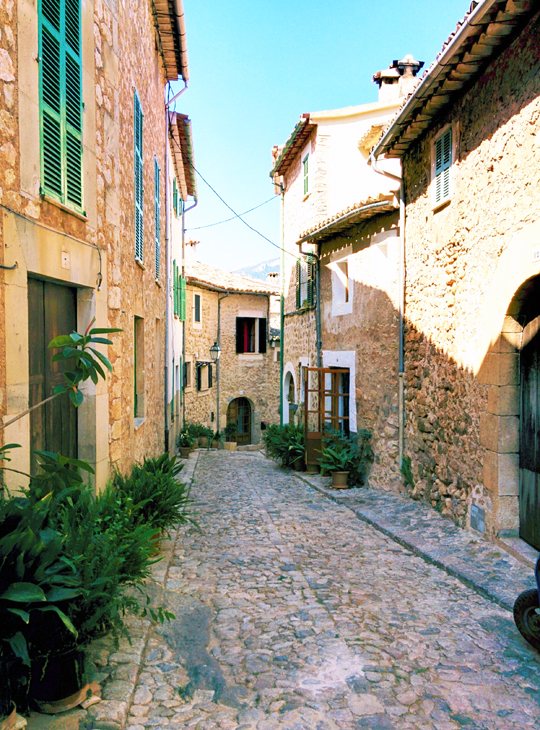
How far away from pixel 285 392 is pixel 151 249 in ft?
30.1

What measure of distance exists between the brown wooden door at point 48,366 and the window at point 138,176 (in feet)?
9.35

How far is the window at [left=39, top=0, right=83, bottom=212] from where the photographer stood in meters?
4.16

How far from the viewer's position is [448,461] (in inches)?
285

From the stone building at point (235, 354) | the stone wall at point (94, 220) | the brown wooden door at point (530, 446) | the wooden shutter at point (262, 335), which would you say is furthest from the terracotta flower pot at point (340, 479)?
the wooden shutter at point (262, 335)

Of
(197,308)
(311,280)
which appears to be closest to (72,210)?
(311,280)

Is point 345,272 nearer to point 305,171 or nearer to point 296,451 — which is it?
point 296,451

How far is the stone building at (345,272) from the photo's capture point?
9.80 metres

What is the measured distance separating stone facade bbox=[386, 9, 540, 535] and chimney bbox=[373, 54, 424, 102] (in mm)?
8026

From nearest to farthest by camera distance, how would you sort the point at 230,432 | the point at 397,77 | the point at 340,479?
the point at 340,479
the point at 397,77
the point at 230,432

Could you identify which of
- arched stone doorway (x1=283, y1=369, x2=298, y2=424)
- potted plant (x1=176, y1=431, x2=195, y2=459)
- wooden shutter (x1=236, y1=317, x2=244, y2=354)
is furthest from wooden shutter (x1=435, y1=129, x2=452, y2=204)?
wooden shutter (x1=236, y1=317, x2=244, y2=354)

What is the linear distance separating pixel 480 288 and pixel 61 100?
4.50 metres

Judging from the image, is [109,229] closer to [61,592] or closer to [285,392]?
[61,592]

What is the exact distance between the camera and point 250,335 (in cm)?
2622

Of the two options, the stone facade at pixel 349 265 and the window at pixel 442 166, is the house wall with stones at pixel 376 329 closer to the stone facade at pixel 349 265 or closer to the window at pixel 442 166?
the stone facade at pixel 349 265
